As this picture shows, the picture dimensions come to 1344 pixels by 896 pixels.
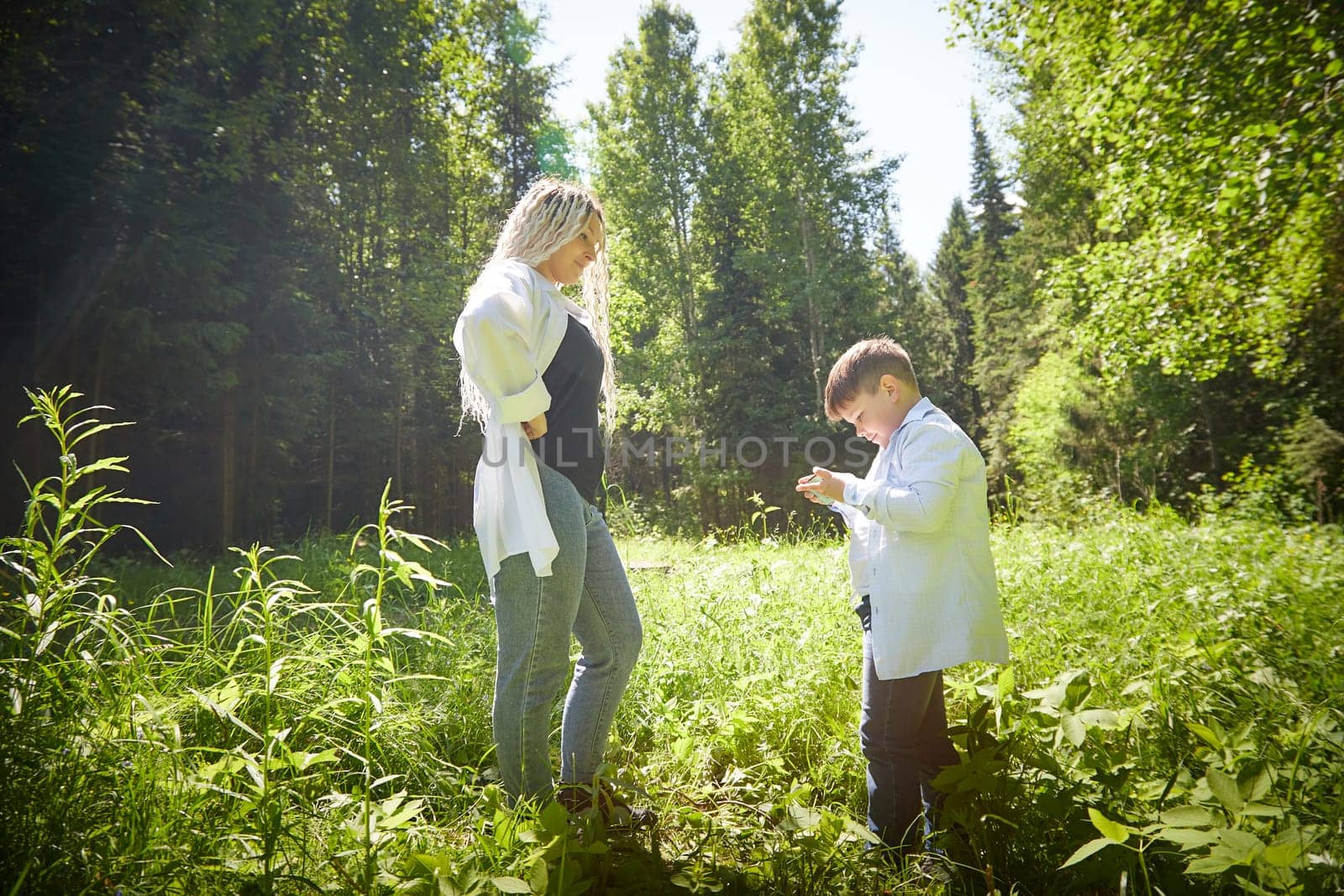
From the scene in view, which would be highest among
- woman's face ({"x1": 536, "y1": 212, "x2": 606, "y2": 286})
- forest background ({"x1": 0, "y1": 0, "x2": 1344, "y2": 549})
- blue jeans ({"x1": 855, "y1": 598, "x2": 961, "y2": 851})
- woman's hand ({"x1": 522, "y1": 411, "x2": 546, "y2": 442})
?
forest background ({"x1": 0, "y1": 0, "x2": 1344, "y2": 549})

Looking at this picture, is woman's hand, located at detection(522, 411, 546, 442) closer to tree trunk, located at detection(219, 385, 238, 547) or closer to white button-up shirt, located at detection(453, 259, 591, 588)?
white button-up shirt, located at detection(453, 259, 591, 588)

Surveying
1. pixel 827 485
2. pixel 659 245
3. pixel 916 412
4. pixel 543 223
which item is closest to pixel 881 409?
pixel 916 412

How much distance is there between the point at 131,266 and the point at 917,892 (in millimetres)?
10105

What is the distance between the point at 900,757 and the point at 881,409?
3.19 feet

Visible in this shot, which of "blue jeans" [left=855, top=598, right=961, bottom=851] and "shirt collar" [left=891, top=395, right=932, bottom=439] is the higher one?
"shirt collar" [left=891, top=395, right=932, bottom=439]

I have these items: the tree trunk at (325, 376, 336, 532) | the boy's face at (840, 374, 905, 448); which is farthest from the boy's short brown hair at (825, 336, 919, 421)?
the tree trunk at (325, 376, 336, 532)

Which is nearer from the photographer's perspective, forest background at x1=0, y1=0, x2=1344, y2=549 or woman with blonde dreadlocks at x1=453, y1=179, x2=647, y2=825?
woman with blonde dreadlocks at x1=453, y1=179, x2=647, y2=825

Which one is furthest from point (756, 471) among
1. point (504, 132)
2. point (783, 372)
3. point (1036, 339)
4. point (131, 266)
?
point (131, 266)

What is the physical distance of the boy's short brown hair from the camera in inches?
80.2

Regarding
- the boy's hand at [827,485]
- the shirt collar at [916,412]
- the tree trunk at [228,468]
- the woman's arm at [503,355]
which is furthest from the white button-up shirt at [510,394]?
the tree trunk at [228,468]

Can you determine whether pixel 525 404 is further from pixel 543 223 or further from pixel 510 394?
pixel 543 223

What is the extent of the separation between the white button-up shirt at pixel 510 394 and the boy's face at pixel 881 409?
3.04 ft

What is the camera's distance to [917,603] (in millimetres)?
1771

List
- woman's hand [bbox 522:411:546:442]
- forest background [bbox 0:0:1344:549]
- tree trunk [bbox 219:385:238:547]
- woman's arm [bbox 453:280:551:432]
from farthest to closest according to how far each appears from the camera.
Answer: tree trunk [bbox 219:385:238:547], forest background [bbox 0:0:1344:549], woman's hand [bbox 522:411:546:442], woman's arm [bbox 453:280:551:432]
